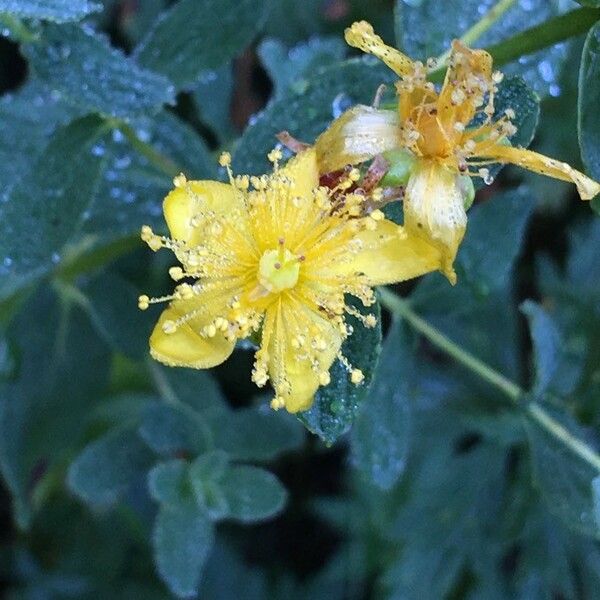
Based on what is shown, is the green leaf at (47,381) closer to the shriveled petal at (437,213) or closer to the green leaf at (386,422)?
the green leaf at (386,422)

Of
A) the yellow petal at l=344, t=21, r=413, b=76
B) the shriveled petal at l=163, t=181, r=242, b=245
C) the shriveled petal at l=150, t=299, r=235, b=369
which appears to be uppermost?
the yellow petal at l=344, t=21, r=413, b=76

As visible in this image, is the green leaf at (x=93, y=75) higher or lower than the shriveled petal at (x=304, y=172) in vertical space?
higher

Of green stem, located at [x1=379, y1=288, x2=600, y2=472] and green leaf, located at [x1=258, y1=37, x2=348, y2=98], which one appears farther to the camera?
green leaf, located at [x1=258, y1=37, x2=348, y2=98]

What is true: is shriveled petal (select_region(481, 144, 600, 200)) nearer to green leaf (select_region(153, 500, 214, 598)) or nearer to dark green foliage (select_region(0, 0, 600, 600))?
dark green foliage (select_region(0, 0, 600, 600))

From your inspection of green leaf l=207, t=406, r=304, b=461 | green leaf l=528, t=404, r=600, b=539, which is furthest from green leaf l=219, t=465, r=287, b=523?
green leaf l=528, t=404, r=600, b=539

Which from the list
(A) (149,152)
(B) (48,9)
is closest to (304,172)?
(B) (48,9)

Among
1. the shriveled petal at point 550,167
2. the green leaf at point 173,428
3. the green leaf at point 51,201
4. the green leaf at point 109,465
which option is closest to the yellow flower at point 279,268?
the shriveled petal at point 550,167

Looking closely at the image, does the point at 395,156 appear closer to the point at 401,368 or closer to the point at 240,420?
the point at 401,368
